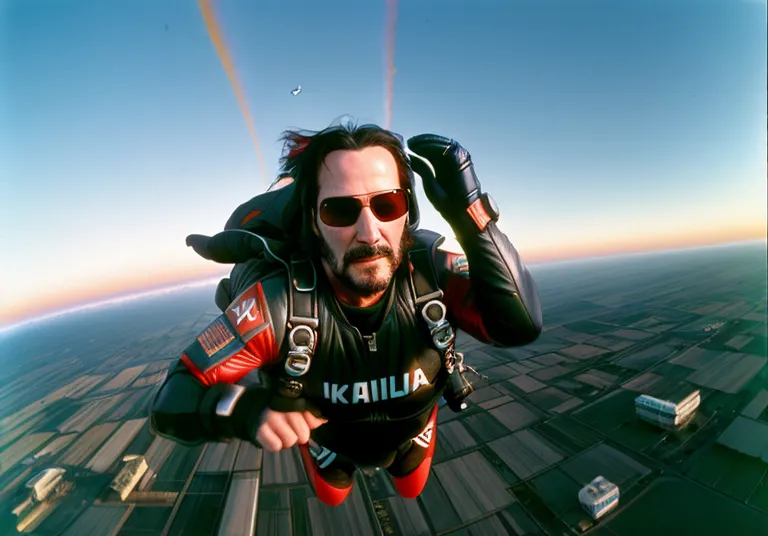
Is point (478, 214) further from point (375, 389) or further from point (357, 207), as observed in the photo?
point (375, 389)

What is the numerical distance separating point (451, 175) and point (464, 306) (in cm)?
89

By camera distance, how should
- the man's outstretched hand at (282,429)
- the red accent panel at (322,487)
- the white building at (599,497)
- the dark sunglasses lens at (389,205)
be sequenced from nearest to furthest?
the man's outstretched hand at (282,429) < the dark sunglasses lens at (389,205) < the red accent panel at (322,487) < the white building at (599,497)

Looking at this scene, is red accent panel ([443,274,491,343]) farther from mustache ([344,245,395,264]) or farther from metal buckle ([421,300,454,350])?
mustache ([344,245,395,264])

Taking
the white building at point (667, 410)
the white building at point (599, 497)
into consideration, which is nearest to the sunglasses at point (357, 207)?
the white building at point (599, 497)

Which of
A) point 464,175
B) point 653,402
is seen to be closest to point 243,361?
point 464,175

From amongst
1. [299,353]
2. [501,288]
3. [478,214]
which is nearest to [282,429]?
[299,353]

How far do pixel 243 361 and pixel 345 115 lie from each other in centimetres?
183

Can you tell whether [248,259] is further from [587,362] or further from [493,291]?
[587,362]

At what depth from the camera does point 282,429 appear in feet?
4.76

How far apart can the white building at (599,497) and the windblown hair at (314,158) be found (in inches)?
675

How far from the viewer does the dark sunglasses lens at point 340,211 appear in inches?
66.7

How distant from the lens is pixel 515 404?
1936 centimetres

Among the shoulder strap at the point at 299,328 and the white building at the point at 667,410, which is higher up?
the shoulder strap at the point at 299,328

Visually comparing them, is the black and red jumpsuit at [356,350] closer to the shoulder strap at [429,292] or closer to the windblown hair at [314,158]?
the shoulder strap at [429,292]
